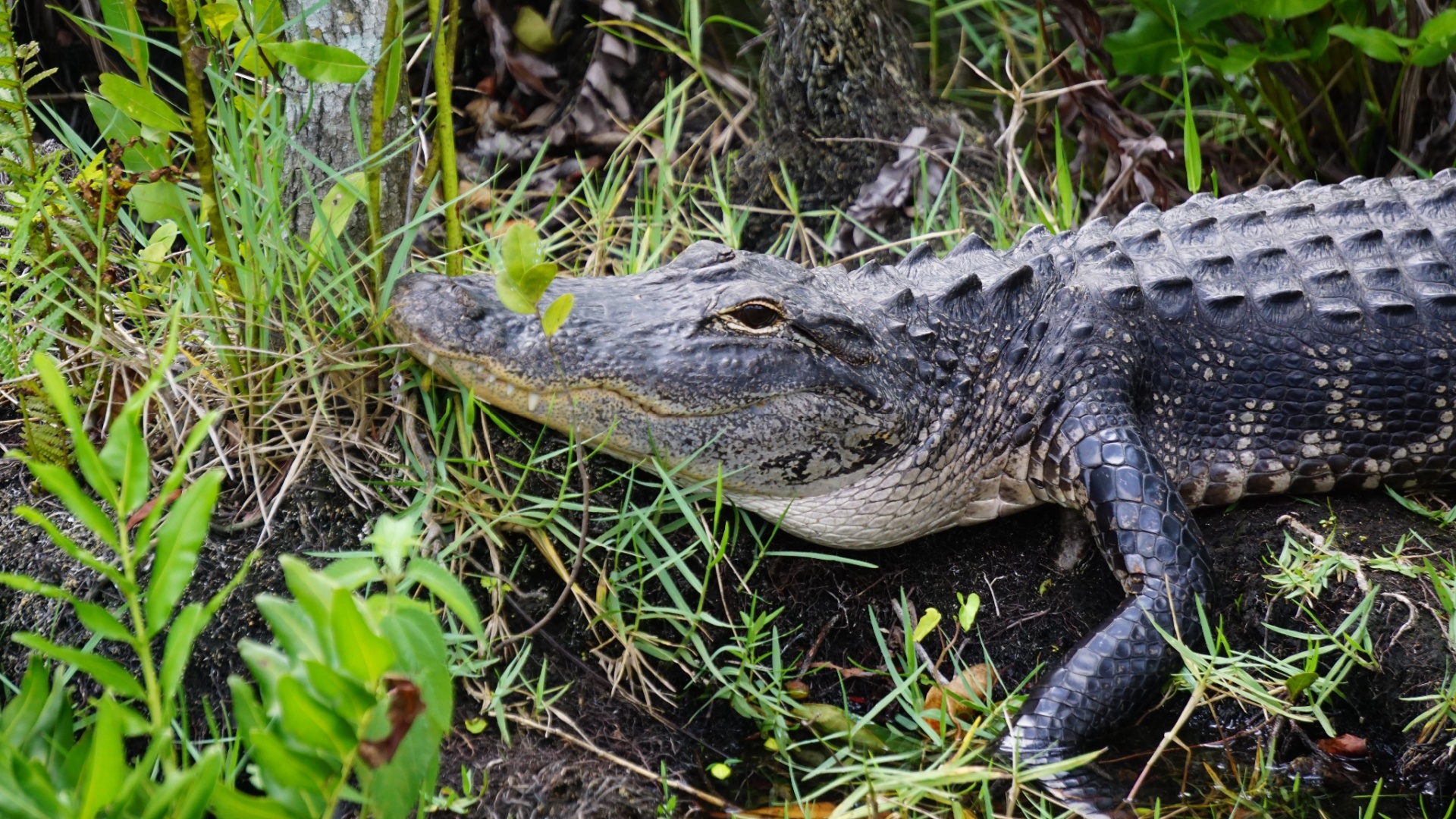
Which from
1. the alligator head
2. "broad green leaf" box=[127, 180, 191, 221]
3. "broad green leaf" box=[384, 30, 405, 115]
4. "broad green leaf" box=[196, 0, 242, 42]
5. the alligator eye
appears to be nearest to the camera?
"broad green leaf" box=[196, 0, 242, 42]

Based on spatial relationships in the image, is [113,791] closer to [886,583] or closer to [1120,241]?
[886,583]

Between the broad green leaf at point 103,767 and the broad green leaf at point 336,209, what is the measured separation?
1435 mm

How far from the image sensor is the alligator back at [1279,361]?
314cm

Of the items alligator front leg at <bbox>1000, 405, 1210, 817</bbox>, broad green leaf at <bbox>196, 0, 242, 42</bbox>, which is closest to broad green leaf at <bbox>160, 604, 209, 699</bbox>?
broad green leaf at <bbox>196, 0, 242, 42</bbox>

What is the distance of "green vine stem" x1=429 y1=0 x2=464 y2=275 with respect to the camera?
2.81 m

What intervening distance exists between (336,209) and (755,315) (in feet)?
3.39

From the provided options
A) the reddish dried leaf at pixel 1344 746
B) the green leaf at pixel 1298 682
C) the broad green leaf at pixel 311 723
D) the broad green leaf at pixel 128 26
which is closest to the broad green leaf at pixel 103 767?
the broad green leaf at pixel 311 723

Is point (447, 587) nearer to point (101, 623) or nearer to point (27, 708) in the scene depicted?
point (101, 623)

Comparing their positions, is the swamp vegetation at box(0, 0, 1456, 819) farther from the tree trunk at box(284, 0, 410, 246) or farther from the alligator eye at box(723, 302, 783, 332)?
the alligator eye at box(723, 302, 783, 332)

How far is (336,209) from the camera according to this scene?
2.76 meters

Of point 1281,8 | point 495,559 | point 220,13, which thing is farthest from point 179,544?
point 1281,8

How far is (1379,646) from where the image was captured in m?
2.77

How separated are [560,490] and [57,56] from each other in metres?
2.96

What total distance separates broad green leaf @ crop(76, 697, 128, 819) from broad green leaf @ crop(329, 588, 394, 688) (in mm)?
316
